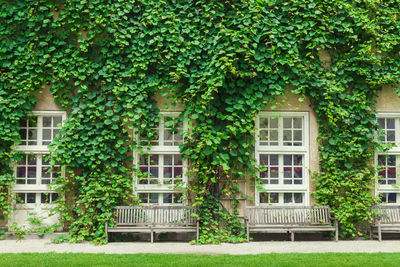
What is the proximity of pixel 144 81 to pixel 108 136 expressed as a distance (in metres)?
1.39

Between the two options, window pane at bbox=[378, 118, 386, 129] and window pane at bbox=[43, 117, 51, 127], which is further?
Result: window pane at bbox=[378, 118, 386, 129]

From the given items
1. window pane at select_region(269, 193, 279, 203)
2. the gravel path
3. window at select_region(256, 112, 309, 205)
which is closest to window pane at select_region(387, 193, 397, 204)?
the gravel path

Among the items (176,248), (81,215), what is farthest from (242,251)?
(81,215)

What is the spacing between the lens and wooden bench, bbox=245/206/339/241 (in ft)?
26.1

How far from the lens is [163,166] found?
335 inches

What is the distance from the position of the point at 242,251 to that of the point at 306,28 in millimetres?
4832

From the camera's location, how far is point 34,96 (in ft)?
27.1

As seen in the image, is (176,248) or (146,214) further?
(146,214)

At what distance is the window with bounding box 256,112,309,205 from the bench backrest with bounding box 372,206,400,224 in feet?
4.76

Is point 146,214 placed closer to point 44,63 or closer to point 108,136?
point 108,136

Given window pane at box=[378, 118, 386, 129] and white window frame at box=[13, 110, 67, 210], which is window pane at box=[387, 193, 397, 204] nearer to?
window pane at box=[378, 118, 386, 129]

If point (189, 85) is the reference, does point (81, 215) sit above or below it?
below

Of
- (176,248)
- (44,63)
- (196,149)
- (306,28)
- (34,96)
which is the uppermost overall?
(306,28)

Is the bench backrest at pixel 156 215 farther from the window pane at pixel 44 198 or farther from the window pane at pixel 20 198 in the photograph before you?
the window pane at pixel 20 198
